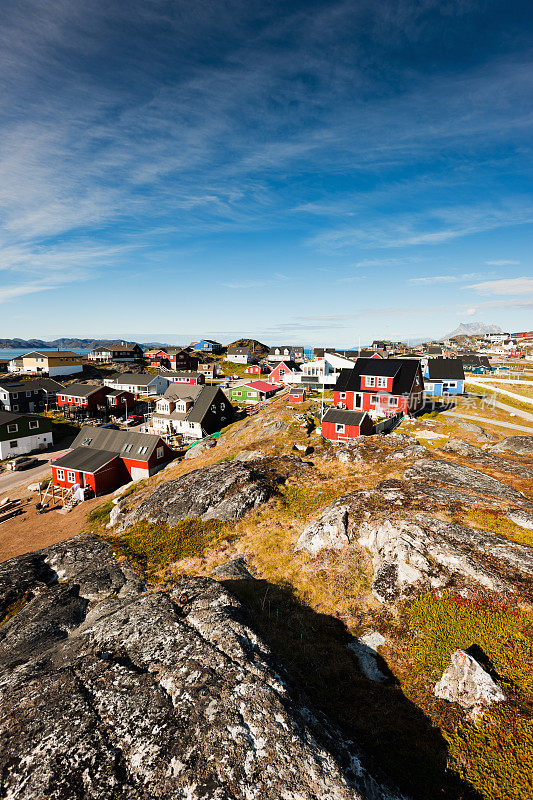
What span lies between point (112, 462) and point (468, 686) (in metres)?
45.6

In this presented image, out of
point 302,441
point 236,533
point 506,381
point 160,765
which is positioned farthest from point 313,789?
point 506,381

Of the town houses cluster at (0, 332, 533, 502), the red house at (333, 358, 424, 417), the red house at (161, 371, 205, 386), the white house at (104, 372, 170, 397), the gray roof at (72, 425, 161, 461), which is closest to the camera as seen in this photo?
the red house at (333, 358, 424, 417)

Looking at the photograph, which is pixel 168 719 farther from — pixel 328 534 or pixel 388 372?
pixel 388 372

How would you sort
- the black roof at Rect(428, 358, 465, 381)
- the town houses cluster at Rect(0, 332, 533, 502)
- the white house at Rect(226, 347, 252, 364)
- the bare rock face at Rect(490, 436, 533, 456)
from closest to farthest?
the bare rock face at Rect(490, 436, 533, 456)
the town houses cluster at Rect(0, 332, 533, 502)
the black roof at Rect(428, 358, 465, 381)
the white house at Rect(226, 347, 252, 364)

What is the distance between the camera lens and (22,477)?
5216 cm

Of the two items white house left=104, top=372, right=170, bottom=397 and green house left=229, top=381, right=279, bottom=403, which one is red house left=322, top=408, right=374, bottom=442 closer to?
green house left=229, top=381, right=279, bottom=403

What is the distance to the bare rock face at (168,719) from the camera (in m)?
6.40

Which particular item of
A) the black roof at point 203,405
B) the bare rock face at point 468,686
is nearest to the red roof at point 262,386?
the black roof at point 203,405

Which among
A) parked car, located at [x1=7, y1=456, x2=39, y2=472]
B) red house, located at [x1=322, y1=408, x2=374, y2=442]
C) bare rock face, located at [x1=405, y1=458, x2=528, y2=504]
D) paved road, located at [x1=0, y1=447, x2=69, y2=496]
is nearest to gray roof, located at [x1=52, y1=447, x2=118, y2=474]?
paved road, located at [x1=0, y1=447, x2=69, y2=496]

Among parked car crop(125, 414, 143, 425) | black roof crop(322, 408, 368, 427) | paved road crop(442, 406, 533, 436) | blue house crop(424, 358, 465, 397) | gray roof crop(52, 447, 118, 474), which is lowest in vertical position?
parked car crop(125, 414, 143, 425)

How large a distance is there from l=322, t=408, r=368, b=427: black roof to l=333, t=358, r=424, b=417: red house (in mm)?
7535

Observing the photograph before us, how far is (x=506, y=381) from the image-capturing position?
57688 millimetres

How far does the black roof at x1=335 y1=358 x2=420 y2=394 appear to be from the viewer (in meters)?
44.6

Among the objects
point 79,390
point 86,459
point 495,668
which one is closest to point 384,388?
point 495,668
